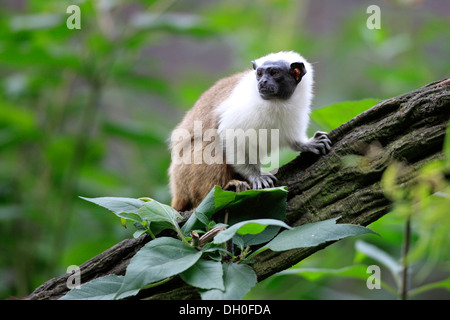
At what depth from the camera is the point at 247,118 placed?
7.44 feet

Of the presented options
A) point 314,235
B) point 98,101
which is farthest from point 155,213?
point 98,101

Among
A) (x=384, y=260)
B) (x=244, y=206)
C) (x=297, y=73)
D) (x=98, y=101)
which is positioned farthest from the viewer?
(x=98, y=101)

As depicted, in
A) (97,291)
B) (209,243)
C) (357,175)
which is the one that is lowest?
(97,291)

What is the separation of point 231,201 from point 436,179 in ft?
3.00

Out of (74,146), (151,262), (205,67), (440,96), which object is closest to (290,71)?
(440,96)

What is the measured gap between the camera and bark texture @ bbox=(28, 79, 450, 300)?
5.21ft

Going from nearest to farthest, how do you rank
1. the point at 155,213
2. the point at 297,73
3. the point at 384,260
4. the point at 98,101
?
the point at 155,213
the point at 384,260
the point at 297,73
the point at 98,101

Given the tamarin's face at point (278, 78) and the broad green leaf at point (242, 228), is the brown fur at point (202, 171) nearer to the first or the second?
the tamarin's face at point (278, 78)

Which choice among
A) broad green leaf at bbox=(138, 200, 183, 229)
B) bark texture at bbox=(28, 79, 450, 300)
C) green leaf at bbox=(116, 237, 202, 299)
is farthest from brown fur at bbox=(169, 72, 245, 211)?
green leaf at bbox=(116, 237, 202, 299)

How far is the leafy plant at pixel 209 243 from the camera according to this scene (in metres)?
1.27

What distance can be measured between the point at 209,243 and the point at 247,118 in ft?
3.23

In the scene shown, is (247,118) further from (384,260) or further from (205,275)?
(205,275)

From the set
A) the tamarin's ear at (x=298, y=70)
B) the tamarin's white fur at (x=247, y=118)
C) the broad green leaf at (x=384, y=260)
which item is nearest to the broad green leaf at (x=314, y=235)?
the tamarin's white fur at (x=247, y=118)

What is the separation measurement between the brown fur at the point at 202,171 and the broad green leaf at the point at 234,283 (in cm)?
85
